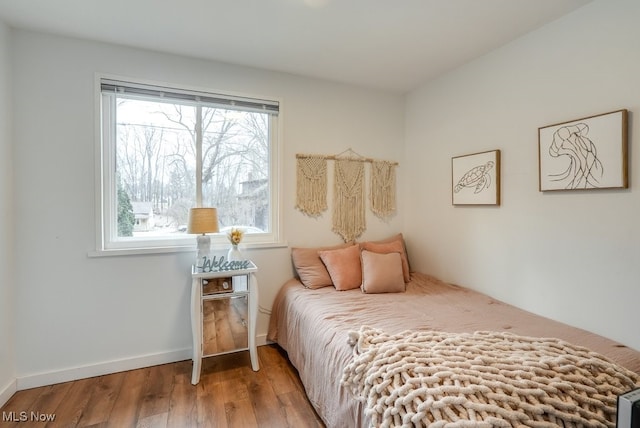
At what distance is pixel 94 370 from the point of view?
2.11 m

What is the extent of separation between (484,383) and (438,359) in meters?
0.18

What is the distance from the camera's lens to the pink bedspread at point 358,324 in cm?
149

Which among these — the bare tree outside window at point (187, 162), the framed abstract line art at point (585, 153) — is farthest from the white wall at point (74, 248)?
the framed abstract line art at point (585, 153)

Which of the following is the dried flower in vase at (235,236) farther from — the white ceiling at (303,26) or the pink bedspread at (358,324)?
the white ceiling at (303,26)

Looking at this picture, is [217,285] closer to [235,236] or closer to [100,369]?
[235,236]

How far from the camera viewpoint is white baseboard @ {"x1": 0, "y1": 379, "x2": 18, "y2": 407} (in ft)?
5.90

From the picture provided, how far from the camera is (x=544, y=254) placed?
194 centimetres

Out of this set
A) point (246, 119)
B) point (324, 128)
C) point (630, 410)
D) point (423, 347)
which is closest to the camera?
point (630, 410)

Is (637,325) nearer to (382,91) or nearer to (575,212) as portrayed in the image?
(575,212)

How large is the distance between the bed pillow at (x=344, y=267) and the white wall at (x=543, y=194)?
2.75 ft

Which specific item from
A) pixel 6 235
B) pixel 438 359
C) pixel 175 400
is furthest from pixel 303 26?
pixel 175 400

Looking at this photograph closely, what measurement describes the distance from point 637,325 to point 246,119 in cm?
295

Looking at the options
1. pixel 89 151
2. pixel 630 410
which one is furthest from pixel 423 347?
pixel 89 151

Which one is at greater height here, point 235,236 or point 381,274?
point 235,236
